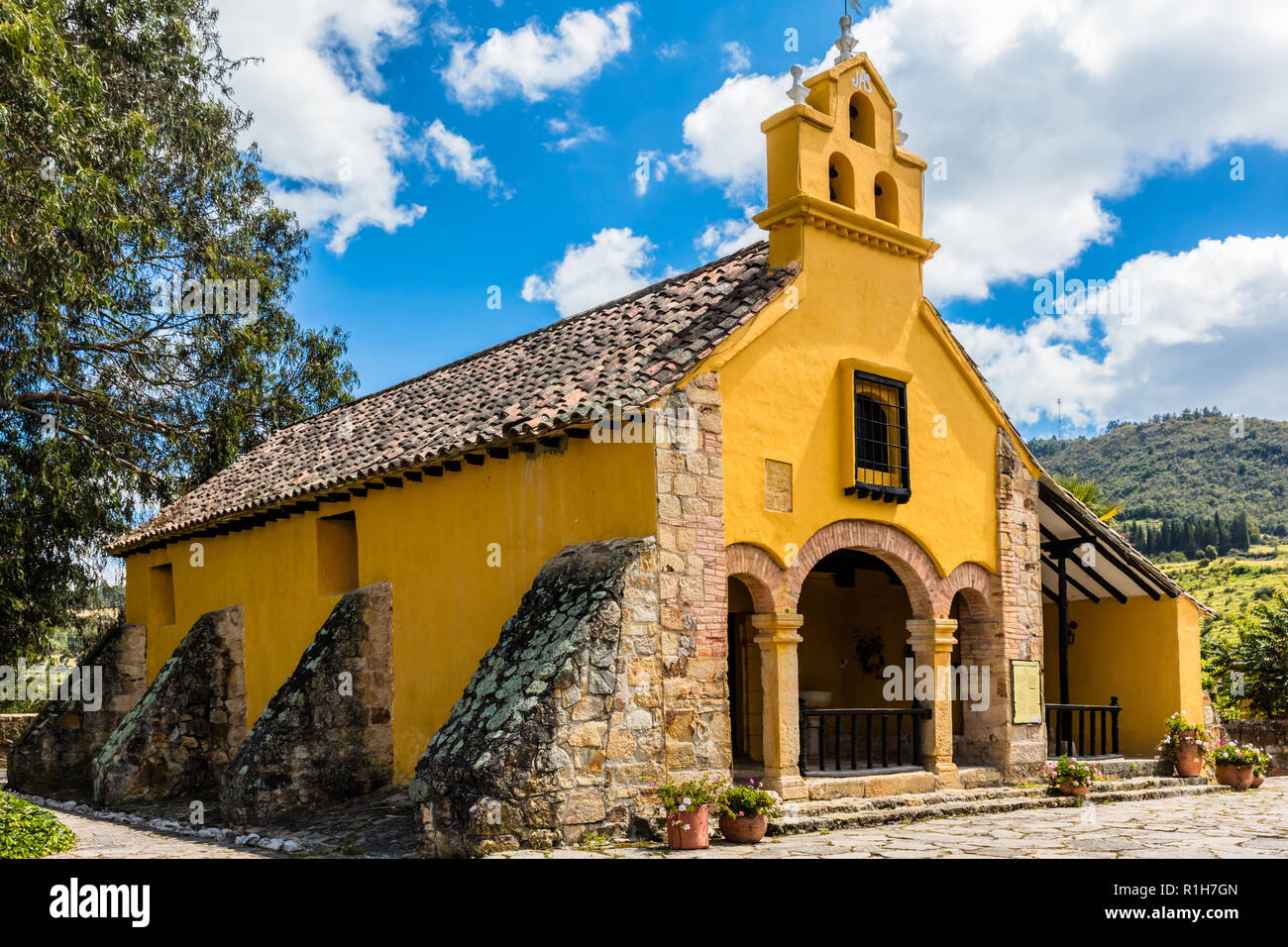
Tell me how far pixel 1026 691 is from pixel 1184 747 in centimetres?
330

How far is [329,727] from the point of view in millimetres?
12188

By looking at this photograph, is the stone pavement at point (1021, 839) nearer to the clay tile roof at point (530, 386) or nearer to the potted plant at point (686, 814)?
the potted plant at point (686, 814)

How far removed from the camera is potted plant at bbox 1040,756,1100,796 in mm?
12758

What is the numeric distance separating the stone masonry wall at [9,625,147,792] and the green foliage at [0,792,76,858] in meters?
6.93

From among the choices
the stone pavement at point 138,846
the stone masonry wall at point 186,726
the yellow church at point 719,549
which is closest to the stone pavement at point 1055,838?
the yellow church at point 719,549

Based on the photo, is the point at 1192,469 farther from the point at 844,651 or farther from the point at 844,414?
the point at 844,414

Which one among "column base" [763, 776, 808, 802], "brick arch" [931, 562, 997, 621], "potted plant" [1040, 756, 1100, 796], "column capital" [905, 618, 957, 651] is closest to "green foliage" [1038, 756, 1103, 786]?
"potted plant" [1040, 756, 1100, 796]

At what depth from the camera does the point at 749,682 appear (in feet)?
48.3

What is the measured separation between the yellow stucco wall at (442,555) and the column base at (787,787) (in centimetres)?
276

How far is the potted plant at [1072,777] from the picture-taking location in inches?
502

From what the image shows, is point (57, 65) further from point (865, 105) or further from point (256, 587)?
point (865, 105)

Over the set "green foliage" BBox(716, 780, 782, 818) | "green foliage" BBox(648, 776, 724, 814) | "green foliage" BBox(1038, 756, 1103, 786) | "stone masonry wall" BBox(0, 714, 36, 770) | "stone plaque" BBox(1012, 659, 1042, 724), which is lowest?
→ "stone masonry wall" BBox(0, 714, 36, 770)

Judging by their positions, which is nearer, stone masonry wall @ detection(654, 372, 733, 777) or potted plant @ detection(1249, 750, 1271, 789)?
stone masonry wall @ detection(654, 372, 733, 777)

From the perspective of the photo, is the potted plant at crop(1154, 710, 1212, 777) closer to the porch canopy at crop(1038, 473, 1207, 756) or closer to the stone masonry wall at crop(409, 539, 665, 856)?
the porch canopy at crop(1038, 473, 1207, 756)
